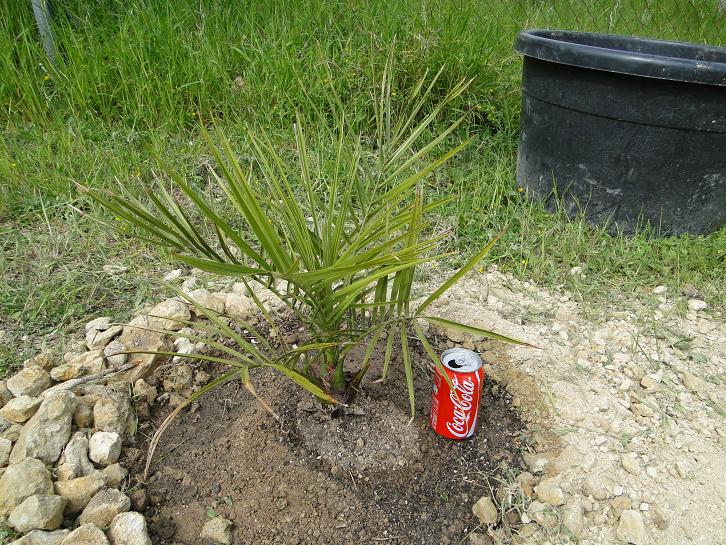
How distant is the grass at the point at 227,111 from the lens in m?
2.23

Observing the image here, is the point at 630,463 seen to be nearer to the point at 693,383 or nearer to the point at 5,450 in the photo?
the point at 693,383

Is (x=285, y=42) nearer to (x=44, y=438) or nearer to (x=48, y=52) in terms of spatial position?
(x=48, y=52)

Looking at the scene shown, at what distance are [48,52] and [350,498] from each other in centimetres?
266

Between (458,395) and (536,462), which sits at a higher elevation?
(458,395)

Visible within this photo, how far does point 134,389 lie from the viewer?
158 centimetres

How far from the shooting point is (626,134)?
229cm

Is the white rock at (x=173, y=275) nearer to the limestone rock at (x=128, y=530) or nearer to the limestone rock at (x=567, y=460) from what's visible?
the limestone rock at (x=128, y=530)

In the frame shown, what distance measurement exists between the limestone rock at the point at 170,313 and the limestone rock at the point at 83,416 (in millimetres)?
349

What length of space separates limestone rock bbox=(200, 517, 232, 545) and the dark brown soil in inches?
0.7

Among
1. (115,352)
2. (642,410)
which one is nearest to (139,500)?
(115,352)

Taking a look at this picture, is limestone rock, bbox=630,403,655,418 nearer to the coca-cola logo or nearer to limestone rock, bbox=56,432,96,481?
the coca-cola logo

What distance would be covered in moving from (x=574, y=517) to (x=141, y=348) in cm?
119

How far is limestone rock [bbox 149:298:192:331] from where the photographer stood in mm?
1797

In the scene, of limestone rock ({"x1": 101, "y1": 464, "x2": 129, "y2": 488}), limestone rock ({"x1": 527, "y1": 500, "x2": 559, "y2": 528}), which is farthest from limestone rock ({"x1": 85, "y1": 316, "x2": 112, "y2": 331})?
limestone rock ({"x1": 527, "y1": 500, "x2": 559, "y2": 528})
